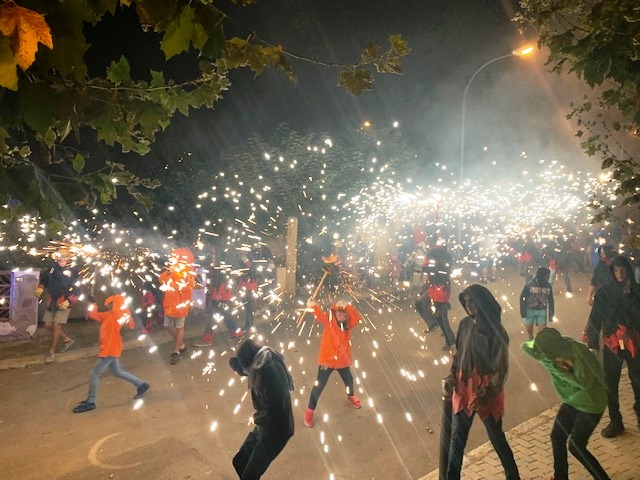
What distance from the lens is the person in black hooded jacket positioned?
Answer: 494cm

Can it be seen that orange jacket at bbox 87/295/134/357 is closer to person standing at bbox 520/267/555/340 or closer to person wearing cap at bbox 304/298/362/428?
person wearing cap at bbox 304/298/362/428

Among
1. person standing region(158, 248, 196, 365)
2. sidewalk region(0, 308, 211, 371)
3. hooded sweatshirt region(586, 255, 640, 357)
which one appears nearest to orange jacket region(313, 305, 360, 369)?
hooded sweatshirt region(586, 255, 640, 357)

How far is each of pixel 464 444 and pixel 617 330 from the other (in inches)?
101

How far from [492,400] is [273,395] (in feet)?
6.62

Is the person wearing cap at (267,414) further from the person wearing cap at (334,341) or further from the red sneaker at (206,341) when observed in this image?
the red sneaker at (206,341)

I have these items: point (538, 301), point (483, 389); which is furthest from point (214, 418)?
point (538, 301)

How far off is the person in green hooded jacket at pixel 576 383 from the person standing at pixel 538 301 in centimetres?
431

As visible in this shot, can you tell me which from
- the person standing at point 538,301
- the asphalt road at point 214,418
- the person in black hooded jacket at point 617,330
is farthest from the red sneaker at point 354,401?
the person standing at point 538,301

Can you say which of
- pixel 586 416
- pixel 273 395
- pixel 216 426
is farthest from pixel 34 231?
pixel 586 416

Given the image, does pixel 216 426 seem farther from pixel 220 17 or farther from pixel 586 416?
pixel 220 17

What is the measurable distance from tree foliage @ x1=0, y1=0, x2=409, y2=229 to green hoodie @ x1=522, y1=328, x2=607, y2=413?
106 inches

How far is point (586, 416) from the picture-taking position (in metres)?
3.76

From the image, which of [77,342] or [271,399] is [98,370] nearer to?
[271,399]

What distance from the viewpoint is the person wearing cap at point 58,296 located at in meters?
8.09
